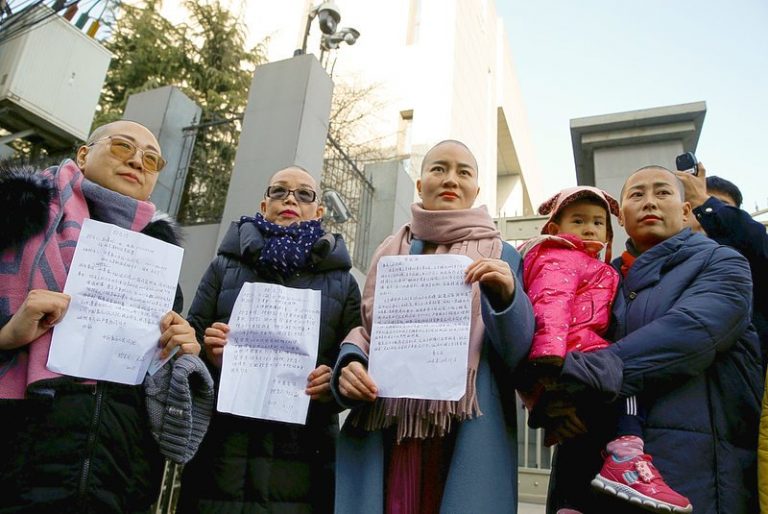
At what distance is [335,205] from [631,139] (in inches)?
153

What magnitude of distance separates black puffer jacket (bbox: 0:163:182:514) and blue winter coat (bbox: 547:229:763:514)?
1.40m

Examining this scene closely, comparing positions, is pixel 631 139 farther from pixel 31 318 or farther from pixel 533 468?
pixel 31 318

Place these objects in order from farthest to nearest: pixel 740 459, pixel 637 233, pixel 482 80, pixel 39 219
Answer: pixel 482 80
pixel 637 233
pixel 39 219
pixel 740 459

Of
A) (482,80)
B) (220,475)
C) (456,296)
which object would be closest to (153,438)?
(220,475)

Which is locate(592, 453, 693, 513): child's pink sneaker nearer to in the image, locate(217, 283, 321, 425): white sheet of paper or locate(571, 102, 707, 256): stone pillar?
locate(217, 283, 321, 425): white sheet of paper

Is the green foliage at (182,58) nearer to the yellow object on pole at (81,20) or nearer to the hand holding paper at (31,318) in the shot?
the yellow object on pole at (81,20)

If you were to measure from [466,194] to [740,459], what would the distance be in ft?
4.12

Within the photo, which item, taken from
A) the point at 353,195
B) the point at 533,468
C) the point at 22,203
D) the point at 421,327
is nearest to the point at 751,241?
the point at 421,327

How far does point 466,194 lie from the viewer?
2.21m

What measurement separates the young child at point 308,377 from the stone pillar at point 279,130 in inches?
142

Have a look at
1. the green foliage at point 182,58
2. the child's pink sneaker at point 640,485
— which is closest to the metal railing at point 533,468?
the child's pink sneaker at point 640,485

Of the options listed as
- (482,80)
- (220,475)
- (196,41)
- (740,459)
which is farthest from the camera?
(482,80)

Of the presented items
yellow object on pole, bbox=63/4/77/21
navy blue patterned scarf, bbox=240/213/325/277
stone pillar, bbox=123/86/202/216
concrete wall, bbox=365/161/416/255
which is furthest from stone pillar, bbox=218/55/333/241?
navy blue patterned scarf, bbox=240/213/325/277

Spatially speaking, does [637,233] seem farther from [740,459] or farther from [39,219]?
[39,219]
